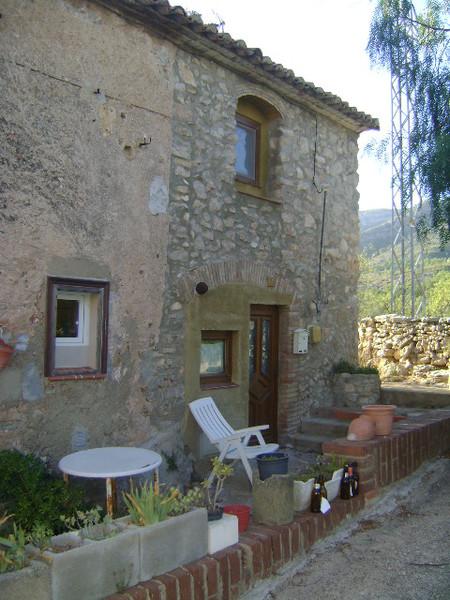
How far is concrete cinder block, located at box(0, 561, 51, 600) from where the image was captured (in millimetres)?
2832

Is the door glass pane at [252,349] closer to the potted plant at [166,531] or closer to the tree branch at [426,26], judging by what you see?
the tree branch at [426,26]

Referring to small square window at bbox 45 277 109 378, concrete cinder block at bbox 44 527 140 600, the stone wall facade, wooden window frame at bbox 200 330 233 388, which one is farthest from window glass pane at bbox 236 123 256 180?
the stone wall facade

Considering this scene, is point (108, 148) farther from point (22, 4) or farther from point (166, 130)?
point (22, 4)

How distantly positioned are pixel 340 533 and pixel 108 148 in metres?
3.96

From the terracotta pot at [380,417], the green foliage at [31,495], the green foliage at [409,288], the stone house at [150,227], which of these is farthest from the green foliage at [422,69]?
the green foliage at [409,288]

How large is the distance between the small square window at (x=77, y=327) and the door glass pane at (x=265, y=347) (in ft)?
9.46

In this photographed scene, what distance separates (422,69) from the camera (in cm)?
718

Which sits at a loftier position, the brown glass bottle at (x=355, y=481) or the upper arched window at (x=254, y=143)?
the upper arched window at (x=254, y=143)

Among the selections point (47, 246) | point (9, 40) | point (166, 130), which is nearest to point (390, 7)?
point (166, 130)

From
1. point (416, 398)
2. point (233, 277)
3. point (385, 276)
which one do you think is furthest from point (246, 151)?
point (385, 276)

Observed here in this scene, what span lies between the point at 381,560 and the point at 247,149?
5273 millimetres

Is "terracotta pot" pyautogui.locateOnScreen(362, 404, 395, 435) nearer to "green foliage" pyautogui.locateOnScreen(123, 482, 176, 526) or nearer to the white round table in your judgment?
the white round table

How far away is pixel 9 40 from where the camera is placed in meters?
5.07

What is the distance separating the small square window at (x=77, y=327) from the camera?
17.6 feet
